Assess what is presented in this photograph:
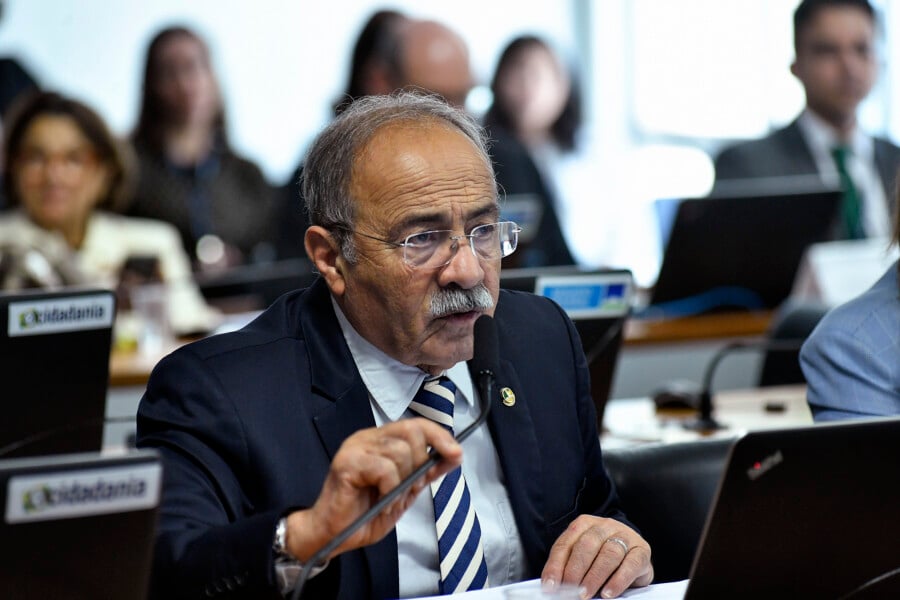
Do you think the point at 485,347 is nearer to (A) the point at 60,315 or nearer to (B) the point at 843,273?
(A) the point at 60,315

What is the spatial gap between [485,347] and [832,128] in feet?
11.1

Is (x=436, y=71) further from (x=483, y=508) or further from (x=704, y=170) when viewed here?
(x=704, y=170)

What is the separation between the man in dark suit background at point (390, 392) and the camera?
157 centimetres

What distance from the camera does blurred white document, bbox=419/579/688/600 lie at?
1430 millimetres

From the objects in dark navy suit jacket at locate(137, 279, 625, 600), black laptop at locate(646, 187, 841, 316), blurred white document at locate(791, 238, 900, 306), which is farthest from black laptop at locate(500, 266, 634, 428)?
black laptop at locate(646, 187, 841, 316)

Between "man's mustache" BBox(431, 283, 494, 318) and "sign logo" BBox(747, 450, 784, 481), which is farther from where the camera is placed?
"man's mustache" BBox(431, 283, 494, 318)

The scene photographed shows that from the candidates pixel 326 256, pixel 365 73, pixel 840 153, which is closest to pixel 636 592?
pixel 326 256

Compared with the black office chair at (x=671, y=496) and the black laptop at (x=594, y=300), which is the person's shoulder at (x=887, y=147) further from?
the black office chair at (x=671, y=496)

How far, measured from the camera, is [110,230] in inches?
173

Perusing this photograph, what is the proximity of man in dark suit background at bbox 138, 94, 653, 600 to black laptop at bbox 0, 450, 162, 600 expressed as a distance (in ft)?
0.81

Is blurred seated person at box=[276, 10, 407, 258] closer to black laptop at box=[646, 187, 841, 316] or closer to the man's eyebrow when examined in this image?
black laptop at box=[646, 187, 841, 316]

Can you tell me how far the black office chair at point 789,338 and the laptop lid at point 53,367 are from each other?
5.09ft

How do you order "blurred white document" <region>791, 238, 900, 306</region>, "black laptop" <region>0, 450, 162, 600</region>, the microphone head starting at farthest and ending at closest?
1. "blurred white document" <region>791, 238, 900, 306</region>
2. the microphone head
3. "black laptop" <region>0, 450, 162, 600</region>

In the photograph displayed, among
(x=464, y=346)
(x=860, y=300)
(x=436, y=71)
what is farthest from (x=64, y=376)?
(x=436, y=71)
